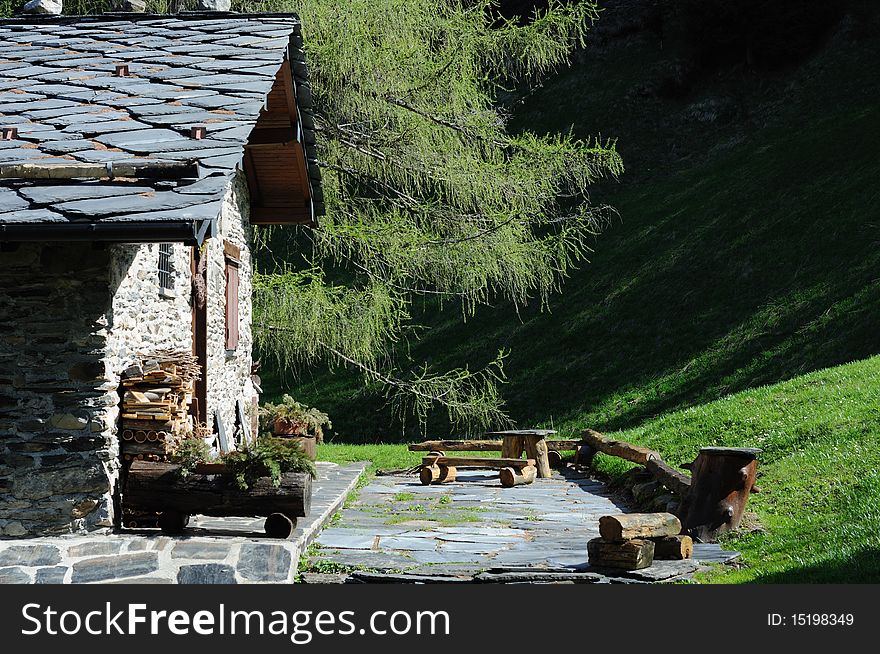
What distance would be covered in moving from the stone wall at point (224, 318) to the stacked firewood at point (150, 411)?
218 cm

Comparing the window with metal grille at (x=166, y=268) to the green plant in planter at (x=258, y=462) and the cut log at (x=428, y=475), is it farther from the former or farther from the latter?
the cut log at (x=428, y=475)

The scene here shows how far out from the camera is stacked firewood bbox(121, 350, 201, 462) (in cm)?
752

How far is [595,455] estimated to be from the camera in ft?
41.7

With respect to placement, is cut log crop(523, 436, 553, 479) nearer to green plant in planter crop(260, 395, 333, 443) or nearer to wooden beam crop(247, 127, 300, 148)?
green plant in planter crop(260, 395, 333, 443)

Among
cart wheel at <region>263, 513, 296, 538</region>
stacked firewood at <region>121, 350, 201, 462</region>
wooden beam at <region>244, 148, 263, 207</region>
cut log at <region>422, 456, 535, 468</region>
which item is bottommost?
cart wheel at <region>263, 513, 296, 538</region>

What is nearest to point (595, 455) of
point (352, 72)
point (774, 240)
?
point (352, 72)

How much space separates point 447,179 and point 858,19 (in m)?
18.7

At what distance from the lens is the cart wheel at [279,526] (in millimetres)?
7301

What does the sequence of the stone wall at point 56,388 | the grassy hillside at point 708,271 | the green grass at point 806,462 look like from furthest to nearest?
1. the grassy hillside at point 708,271
2. the stone wall at point 56,388
3. the green grass at point 806,462

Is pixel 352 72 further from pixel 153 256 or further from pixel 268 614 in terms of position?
pixel 268 614

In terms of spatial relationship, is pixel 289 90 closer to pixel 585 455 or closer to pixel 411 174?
pixel 411 174

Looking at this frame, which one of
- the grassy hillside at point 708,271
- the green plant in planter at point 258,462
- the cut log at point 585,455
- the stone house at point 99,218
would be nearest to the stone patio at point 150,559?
the green plant in planter at point 258,462

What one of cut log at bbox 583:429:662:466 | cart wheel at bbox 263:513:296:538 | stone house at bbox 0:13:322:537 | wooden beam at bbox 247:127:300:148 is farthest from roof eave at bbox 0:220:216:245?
cut log at bbox 583:429:662:466

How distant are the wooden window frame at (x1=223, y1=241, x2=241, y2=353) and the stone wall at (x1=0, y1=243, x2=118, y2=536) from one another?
365cm
